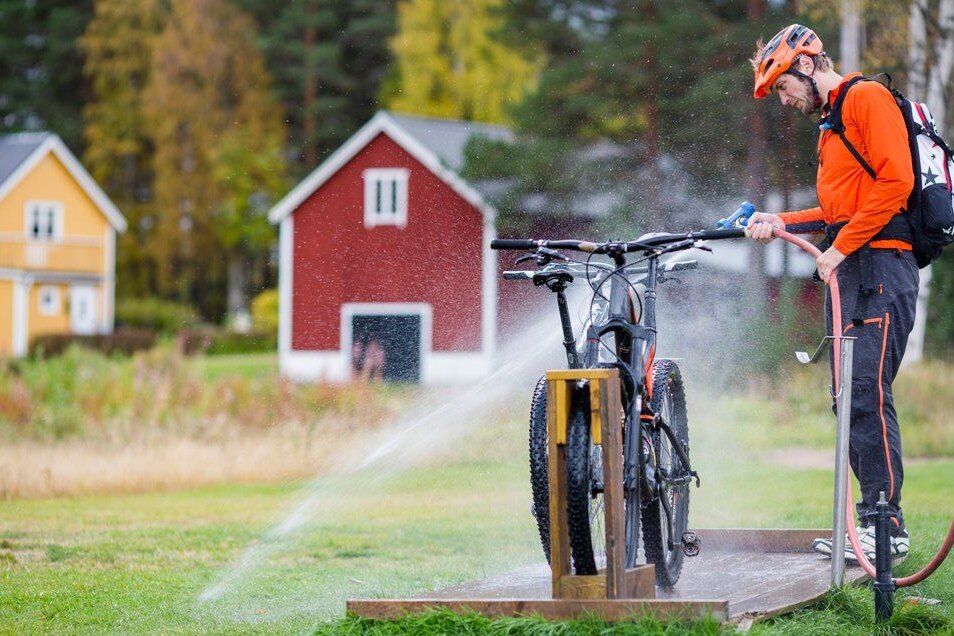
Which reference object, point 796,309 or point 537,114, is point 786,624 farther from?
point 537,114

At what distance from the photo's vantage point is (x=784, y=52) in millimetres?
6055

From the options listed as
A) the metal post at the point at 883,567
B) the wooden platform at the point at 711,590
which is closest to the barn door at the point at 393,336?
the wooden platform at the point at 711,590

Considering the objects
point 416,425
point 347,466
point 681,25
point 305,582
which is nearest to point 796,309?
point 681,25

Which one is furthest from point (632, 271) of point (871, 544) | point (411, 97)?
point (411, 97)

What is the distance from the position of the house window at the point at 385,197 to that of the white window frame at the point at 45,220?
53.9ft

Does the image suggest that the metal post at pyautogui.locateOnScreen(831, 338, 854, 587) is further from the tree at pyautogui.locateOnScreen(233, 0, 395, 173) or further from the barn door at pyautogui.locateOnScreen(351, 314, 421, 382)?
the tree at pyautogui.locateOnScreen(233, 0, 395, 173)

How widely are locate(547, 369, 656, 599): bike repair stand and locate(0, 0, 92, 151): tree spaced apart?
167 ft

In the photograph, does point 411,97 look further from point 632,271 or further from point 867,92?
point 632,271

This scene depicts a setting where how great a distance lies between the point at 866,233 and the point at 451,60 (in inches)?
1447

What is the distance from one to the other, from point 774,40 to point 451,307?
26.0 meters

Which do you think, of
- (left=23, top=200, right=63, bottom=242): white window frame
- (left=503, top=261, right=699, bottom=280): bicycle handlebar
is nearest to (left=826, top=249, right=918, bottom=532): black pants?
(left=503, top=261, right=699, bottom=280): bicycle handlebar

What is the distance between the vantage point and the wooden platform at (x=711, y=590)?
466 cm

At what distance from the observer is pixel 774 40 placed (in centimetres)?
610

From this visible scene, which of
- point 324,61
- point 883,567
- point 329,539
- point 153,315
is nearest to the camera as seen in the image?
point 883,567
